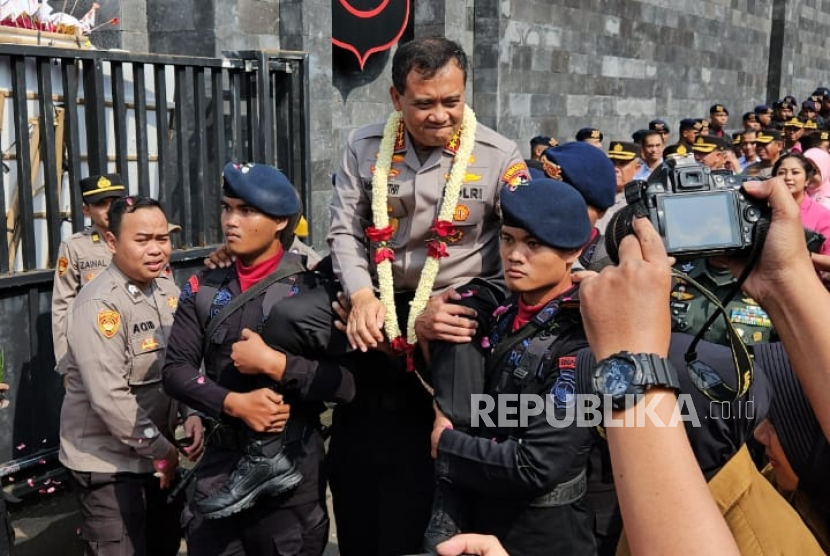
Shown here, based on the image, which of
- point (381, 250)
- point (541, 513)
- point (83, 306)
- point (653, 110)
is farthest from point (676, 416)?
point (653, 110)

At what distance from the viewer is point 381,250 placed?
2963mm

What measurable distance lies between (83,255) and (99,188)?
0.38 metres

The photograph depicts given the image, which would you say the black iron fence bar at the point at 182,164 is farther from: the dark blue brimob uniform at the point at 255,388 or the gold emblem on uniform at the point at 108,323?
the dark blue brimob uniform at the point at 255,388

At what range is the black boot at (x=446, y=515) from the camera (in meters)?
2.51

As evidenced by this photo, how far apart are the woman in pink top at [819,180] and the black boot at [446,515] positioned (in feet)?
13.7

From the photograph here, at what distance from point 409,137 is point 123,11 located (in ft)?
15.3

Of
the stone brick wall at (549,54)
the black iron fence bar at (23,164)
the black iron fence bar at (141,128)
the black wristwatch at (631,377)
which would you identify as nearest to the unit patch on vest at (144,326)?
the black iron fence bar at (23,164)

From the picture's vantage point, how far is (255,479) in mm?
2848

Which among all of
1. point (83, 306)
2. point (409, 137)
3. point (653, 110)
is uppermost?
point (653, 110)

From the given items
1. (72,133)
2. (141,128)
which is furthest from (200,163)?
(72,133)

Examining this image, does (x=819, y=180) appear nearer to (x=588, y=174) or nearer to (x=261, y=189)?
(x=588, y=174)

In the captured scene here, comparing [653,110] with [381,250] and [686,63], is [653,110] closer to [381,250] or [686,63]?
[686,63]

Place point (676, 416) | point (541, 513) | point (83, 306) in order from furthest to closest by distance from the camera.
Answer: point (83, 306) → point (541, 513) → point (676, 416)

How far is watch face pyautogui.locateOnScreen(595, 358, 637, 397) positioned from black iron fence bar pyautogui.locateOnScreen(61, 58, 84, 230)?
431cm
